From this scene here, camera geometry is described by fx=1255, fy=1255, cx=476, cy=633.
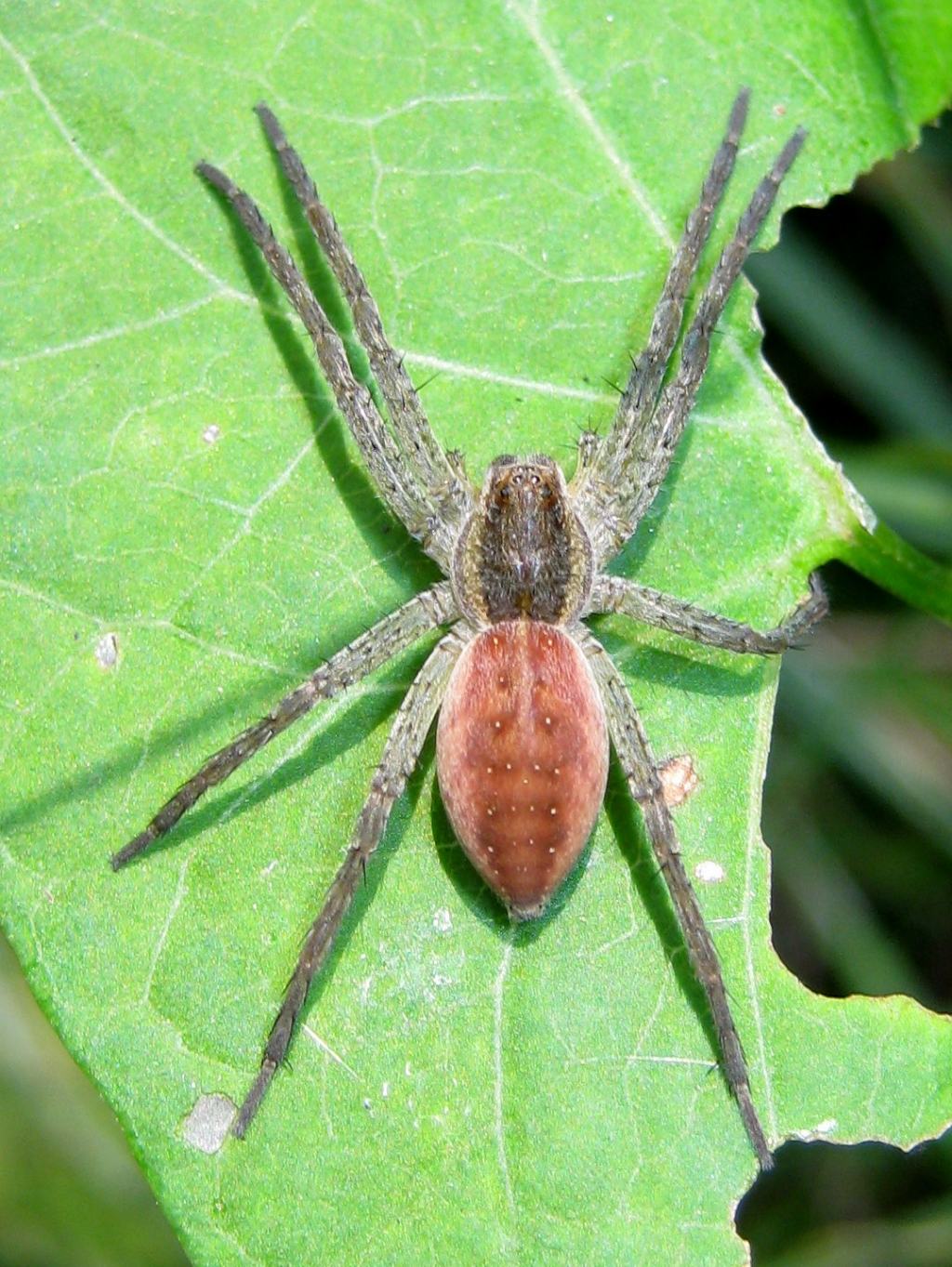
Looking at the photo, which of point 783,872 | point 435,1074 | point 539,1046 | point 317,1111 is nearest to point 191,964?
point 317,1111

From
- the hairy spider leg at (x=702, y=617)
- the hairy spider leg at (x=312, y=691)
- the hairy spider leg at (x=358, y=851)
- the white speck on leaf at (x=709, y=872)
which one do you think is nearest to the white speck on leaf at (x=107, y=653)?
the hairy spider leg at (x=312, y=691)

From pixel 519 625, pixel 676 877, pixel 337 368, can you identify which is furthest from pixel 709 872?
pixel 337 368

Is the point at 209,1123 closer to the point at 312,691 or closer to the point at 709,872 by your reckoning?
the point at 312,691

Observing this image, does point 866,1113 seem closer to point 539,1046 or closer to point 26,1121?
point 539,1046

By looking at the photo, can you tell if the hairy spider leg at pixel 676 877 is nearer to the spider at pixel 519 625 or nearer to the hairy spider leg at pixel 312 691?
the spider at pixel 519 625

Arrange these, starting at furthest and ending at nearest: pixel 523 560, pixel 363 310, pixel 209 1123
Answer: pixel 523 560
pixel 363 310
pixel 209 1123

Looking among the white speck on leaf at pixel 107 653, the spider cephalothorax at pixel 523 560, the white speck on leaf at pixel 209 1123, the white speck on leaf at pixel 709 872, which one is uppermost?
the white speck on leaf at pixel 107 653
